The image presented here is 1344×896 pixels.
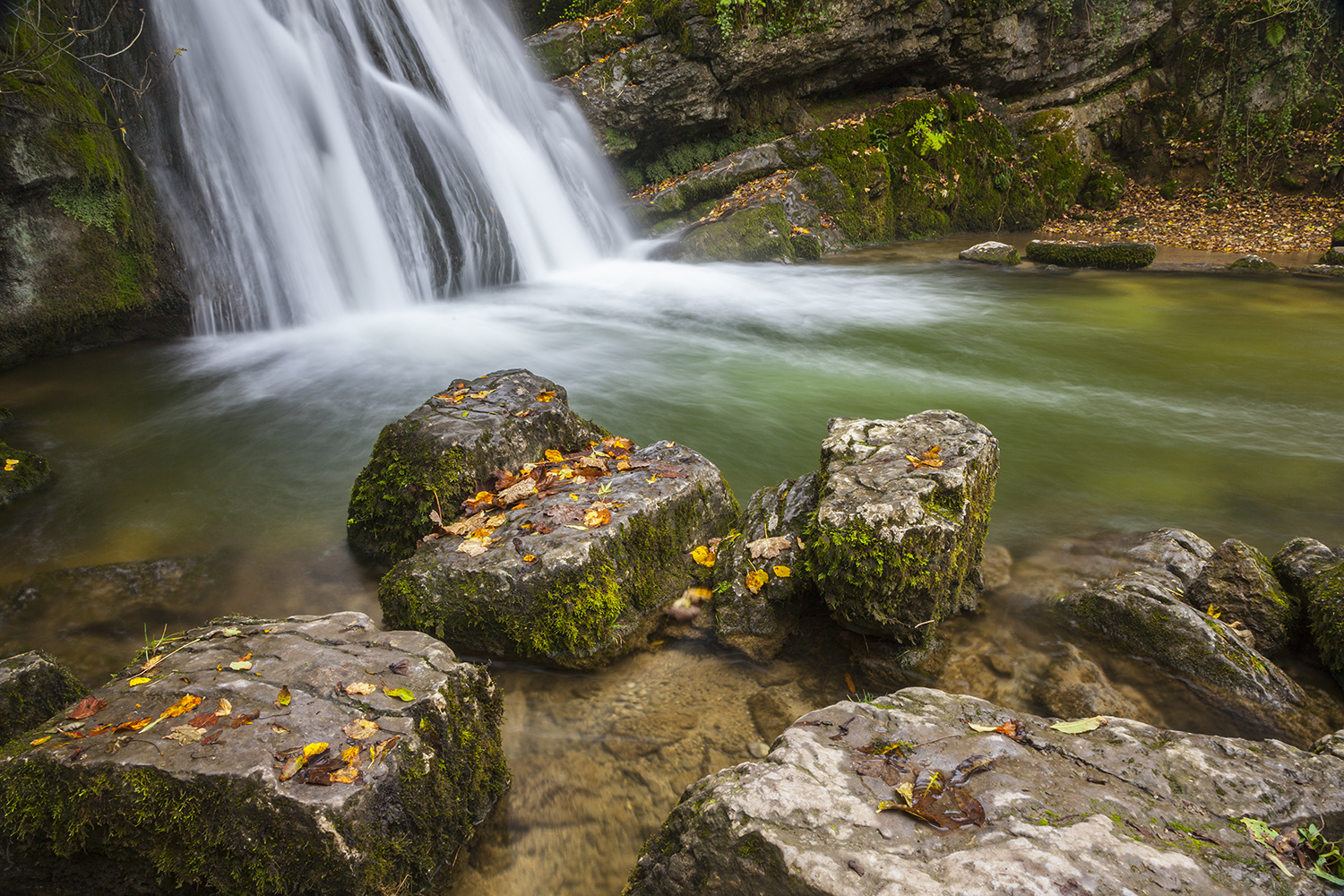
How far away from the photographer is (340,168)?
9133 millimetres

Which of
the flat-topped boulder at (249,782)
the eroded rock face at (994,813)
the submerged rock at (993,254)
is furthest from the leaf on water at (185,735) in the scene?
the submerged rock at (993,254)

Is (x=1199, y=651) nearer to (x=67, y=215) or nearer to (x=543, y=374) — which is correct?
(x=543, y=374)

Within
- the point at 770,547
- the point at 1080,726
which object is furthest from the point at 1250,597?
the point at 770,547

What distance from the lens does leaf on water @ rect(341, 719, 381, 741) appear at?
2129mm

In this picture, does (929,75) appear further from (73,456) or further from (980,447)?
(73,456)

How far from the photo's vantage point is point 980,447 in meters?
3.52

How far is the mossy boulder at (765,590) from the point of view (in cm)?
332

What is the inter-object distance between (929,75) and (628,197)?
7328mm

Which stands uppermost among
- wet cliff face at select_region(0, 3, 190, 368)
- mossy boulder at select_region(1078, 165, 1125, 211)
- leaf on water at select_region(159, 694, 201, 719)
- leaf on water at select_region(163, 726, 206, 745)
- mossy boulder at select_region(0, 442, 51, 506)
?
wet cliff face at select_region(0, 3, 190, 368)

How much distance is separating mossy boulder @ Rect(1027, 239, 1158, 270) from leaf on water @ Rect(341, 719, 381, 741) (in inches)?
517

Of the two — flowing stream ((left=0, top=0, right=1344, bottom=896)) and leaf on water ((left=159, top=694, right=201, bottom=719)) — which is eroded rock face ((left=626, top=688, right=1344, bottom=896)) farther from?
leaf on water ((left=159, top=694, right=201, bottom=719))

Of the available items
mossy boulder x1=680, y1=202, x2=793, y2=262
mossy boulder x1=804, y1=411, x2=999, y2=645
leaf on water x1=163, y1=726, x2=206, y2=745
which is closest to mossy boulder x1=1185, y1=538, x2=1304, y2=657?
mossy boulder x1=804, y1=411, x2=999, y2=645

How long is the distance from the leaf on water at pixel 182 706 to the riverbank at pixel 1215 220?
16.4 m

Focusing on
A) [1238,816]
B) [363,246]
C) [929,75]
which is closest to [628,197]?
[363,246]
